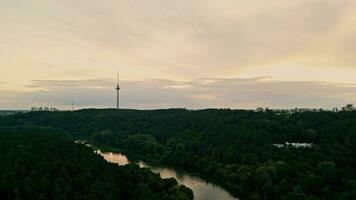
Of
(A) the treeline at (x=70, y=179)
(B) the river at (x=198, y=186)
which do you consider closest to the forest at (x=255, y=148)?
(B) the river at (x=198, y=186)

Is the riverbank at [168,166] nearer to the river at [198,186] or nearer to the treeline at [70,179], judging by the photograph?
the river at [198,186]

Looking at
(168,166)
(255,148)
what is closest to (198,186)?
(255,148)

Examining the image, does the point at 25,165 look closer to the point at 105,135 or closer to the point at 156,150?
the point at 156,150

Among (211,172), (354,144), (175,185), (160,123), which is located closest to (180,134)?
(160,123)

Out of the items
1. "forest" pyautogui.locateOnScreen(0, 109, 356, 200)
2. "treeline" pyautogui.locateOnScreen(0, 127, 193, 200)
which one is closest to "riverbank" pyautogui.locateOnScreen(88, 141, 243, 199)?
"forest" pyautogui.locateOnScreen(0, 109, 356, 200)

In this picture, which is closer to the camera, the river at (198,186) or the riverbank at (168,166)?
the river at (198,186)

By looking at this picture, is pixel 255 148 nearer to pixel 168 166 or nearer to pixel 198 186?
pixel 198 186
